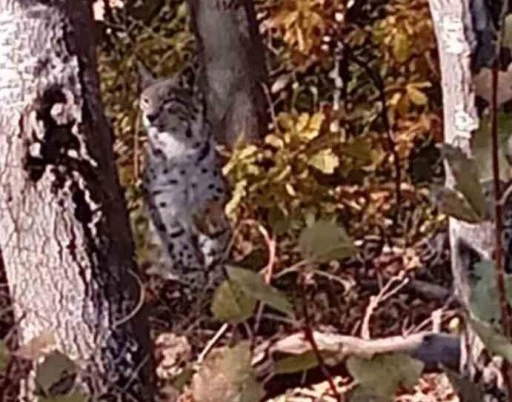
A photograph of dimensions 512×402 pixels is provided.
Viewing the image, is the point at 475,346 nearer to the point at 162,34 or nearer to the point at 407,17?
the point at 407,17

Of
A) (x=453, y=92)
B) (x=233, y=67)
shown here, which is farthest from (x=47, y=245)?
(x=233, y=67)

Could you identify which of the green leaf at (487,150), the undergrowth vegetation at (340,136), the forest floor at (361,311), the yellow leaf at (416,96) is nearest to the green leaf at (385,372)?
the green leaf at (487,150)

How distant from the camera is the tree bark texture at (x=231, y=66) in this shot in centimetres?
783

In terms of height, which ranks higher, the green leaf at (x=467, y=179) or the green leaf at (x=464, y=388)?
the green leaf at (x=467, y=179)

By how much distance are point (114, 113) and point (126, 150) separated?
0.27m

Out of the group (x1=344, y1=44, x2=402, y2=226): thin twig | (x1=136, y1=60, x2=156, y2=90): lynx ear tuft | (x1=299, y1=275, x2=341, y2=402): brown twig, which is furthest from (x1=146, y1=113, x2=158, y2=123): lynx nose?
(x1=299, y1=275, x2=341, y2=402): brown twig

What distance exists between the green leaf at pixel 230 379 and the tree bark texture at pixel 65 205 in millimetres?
2206

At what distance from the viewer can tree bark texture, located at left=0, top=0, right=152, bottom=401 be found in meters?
3.26

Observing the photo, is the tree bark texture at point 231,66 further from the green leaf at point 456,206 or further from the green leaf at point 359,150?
the green leaf at point 456,206

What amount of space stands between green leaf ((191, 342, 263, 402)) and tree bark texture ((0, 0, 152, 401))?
2206 mm

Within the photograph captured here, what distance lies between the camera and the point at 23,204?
3.37 meters

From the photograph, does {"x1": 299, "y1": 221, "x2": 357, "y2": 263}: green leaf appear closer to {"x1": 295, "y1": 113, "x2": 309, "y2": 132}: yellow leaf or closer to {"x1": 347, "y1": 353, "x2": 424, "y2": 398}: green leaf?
{"x1": 347, "y1": 353, "x2": 424, "y2": 398}: green leaf

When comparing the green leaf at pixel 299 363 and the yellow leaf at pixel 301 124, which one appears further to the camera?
the yellow leaf at pixel 301 124

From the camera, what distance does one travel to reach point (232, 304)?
102 cm
